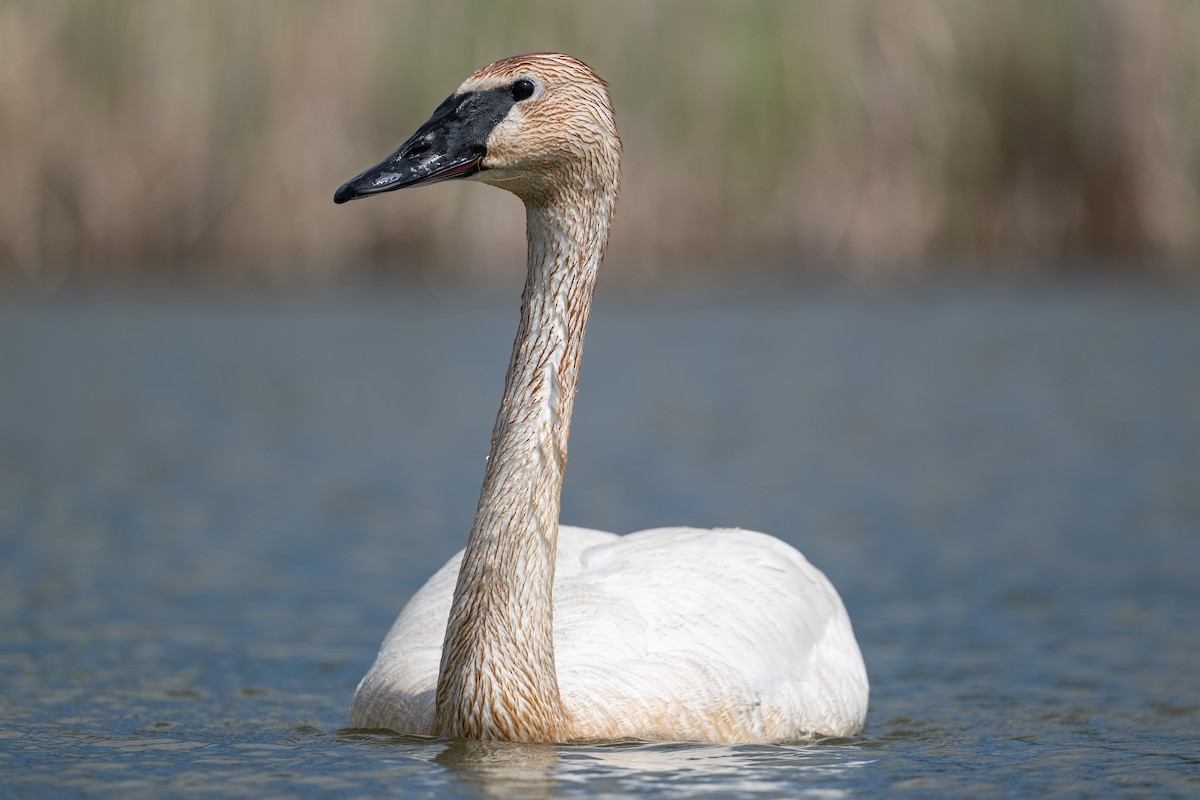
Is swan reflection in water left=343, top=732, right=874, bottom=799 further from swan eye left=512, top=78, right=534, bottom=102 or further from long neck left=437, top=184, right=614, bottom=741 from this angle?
swan eye left=512, top=78, right=534, bottom=102

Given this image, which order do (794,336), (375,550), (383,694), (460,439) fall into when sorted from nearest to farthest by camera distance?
1. (383,694)
2. (375,550)
3. (460,439)
4. (794,336)

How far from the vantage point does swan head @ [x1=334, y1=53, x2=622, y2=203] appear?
17.7 feet

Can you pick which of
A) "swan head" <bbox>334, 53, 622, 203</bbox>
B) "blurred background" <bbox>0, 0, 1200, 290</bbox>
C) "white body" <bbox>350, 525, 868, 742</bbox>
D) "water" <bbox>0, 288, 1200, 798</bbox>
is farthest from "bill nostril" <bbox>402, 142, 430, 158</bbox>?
"blurred background" <bbox>0, 0, 1200, 290</bbox>

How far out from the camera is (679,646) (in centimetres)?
589

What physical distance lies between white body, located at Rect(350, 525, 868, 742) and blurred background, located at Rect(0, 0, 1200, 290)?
35.1 feet

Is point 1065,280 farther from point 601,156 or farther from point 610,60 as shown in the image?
point 601,156

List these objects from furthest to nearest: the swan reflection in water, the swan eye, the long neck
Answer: the swan eye < the long neck < the swan reflection in water

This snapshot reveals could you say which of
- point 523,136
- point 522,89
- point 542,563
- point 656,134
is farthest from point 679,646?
point 656,134

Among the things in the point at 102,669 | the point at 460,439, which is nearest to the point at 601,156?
the point at 102,669

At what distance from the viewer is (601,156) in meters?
5.49

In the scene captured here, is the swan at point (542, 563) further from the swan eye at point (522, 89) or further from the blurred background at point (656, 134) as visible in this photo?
the blurred background at point (656, 134)

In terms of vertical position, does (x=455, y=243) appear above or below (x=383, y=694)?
above

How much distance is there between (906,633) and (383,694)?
9.64ft

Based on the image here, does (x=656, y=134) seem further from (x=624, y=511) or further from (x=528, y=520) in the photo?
(x=528, y=520)
